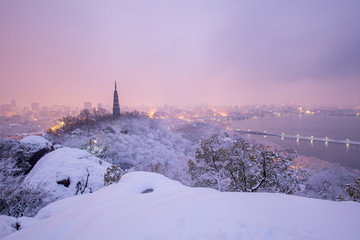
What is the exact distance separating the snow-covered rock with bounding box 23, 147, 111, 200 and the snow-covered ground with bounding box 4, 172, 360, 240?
545cm

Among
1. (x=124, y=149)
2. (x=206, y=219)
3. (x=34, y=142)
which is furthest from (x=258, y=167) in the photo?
(x=124, y=149)

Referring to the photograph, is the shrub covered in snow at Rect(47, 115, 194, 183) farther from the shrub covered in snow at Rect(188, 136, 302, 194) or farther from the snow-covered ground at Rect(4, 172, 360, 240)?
the snow-covered ground at Rect(4, 172, 360, 240)

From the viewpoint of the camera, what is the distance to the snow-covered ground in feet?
11.5

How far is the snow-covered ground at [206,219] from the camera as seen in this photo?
3502mm

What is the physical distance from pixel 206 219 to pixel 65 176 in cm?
1238

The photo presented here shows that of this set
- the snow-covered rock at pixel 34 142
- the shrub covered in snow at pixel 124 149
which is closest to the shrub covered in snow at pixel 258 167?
the shrub covered in snow at pixel 124 149

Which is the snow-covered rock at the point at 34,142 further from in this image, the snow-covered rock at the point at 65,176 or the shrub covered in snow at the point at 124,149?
the shrub covered in snow at the point at 124,149

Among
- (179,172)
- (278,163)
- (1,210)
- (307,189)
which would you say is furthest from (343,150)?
(1,210)

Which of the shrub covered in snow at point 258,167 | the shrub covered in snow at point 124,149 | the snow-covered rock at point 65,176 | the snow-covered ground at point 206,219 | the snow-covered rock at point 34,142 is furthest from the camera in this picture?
the shrub covered in snow at point 124,149

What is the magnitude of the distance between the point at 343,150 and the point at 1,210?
79.7 metres

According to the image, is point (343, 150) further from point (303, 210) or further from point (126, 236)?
point (126, 236)

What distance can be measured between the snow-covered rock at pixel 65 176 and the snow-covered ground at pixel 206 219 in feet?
17.9

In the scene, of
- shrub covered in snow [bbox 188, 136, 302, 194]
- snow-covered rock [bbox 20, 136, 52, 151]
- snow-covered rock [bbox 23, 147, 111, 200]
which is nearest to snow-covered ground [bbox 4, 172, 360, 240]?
shrub covered in snow [bbox 188, 136, 302, 194]

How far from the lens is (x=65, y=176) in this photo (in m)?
11.0
